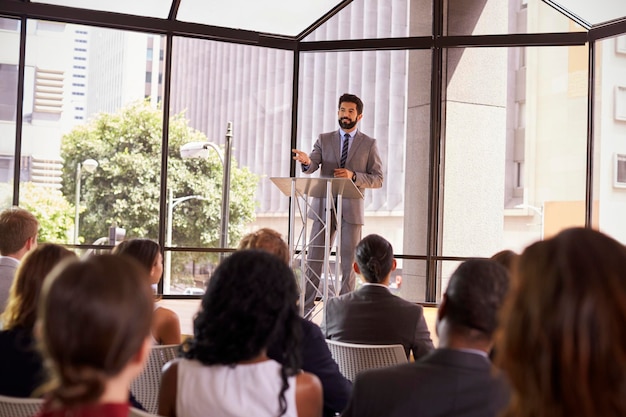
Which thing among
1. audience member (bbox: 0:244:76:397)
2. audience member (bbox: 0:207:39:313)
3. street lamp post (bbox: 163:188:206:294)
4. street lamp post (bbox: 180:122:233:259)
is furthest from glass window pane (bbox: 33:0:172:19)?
audience member (bbox: 0:244:76:397)

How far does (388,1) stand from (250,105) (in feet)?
5.91

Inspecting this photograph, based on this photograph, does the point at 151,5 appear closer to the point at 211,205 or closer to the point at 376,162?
the point at 211,205

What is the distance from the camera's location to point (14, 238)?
3773 millimetres

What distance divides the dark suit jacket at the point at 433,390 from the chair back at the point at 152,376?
1.19 metres

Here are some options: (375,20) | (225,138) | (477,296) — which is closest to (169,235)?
(225,138)

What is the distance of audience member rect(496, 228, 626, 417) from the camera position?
3.17 ft

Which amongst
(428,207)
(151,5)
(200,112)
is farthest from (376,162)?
(151,5)

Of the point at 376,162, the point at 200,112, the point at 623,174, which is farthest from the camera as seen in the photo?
the point at 200,112

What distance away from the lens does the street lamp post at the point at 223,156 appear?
730 centimetres

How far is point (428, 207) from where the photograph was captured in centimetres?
755

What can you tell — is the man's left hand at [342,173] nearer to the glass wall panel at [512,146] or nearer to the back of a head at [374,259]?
the back of a head at [374,259]

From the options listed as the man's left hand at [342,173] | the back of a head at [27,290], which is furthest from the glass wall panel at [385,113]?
the back of a head at [27,290]

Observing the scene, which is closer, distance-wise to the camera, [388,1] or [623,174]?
[623,174]

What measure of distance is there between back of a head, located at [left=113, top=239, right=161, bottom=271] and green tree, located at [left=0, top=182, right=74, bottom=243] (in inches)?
165
